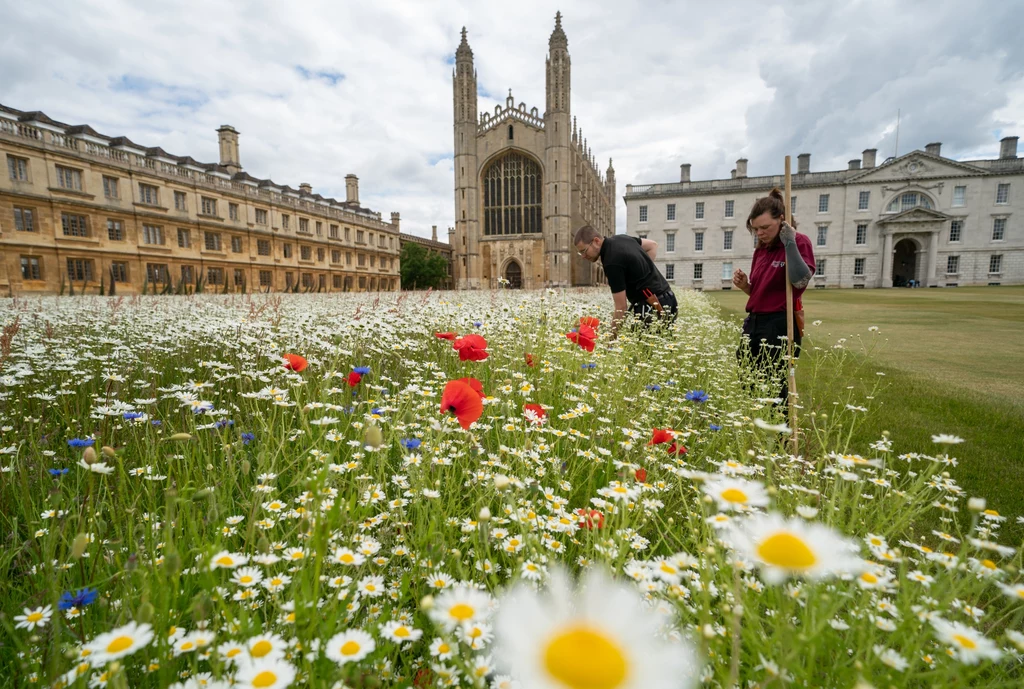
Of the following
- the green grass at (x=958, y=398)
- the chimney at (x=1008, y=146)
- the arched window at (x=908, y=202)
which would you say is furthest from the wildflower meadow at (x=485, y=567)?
the chimney at (x=1008, y=146)

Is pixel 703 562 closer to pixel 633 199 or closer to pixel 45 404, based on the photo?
pixel 45 404

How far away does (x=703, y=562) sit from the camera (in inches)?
31.6

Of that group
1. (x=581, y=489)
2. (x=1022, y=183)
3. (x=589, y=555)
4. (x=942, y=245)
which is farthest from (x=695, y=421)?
(x=1022, y=183)

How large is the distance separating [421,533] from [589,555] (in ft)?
1.66

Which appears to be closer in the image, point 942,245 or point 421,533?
point 421,533

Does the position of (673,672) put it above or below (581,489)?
above

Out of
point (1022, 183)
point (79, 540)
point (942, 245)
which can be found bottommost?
point (79, 540)

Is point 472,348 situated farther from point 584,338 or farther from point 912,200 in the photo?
point 912,200

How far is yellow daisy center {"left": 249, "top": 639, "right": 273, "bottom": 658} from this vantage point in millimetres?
800

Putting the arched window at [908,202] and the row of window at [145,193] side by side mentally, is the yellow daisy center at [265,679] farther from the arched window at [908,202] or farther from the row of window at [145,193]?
the arched window at [908,202]

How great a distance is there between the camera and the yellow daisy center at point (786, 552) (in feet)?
1.90

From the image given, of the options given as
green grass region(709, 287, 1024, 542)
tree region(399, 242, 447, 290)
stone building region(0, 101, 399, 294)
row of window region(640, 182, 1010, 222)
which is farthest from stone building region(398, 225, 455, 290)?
green grass region(709, 287, 1024, 542)

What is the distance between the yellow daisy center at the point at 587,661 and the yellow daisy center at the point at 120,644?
72cm

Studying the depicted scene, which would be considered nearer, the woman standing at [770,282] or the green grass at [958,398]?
the green grass at [958,398]
